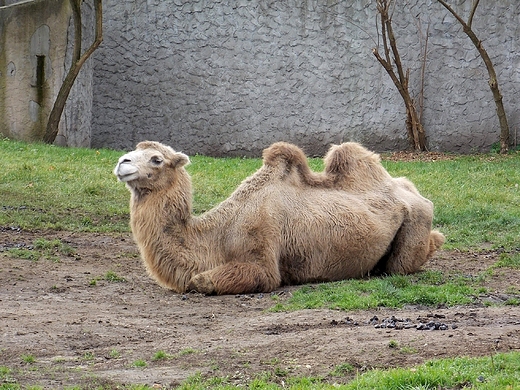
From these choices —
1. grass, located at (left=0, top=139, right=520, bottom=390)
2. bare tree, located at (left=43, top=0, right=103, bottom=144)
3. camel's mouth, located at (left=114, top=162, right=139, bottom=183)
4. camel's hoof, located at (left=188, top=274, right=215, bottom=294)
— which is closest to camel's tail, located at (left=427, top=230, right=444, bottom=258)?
grass, located at (left=0, top=139, right=520, bottom=390)

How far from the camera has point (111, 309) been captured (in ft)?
23.8

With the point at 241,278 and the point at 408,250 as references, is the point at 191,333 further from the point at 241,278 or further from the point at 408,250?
the point at 408,250

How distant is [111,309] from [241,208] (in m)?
1.60

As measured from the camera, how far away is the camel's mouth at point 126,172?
771cm

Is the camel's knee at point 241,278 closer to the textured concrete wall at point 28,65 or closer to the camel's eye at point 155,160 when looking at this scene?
the camel's eye at point 155,160

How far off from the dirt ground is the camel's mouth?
0.99 m

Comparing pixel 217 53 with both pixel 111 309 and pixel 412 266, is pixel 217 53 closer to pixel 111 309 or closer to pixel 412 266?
pixel 412 266

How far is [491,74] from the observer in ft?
56.5

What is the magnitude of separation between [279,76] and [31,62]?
492cm


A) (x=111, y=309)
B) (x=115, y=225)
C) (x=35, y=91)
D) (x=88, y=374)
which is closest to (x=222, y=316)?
(x=111, y=309)

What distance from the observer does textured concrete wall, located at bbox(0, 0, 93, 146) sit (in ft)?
55.8

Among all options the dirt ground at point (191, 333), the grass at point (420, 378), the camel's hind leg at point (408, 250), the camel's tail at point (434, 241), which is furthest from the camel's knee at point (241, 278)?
the grass at point (420, 378)

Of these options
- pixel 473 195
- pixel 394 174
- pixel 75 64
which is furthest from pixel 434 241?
pixel 75 64

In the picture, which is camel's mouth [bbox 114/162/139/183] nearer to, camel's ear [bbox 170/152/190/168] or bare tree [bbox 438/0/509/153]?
camel's ear [bbox 170/152/190/168]
